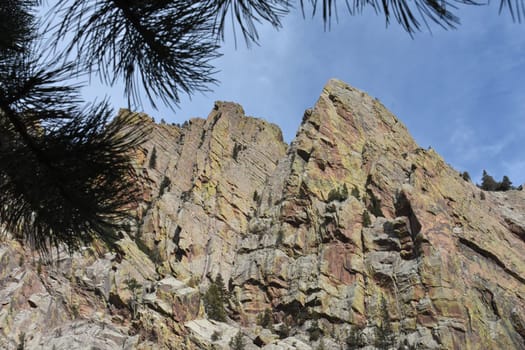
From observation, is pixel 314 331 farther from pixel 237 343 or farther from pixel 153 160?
pixel 153 160

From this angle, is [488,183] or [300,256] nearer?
[300,256]

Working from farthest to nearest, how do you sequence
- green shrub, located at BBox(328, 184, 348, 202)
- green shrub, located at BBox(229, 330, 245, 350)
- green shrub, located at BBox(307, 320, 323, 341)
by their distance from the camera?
green shrub, located at BBox(328, 184, 348, 202) < green shrub, located at BBox(307, 320, 323, 341) < green shrub, located at BBox(229, 330, 245, 350)

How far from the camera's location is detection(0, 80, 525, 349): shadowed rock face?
1754 inches

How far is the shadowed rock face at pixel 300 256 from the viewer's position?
146 ft

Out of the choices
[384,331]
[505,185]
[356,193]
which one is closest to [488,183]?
[505,185]

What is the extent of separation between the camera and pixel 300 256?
55.7m

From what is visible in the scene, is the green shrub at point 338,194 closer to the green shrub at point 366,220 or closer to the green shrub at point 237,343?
the green shrub at point 366,220

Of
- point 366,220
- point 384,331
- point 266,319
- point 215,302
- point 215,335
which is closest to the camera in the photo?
point 215,335

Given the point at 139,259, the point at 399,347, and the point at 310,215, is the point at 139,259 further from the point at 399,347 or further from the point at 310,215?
the point at 399,347

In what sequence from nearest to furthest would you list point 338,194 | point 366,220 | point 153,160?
point 366,220
point 338,194
point 153,160

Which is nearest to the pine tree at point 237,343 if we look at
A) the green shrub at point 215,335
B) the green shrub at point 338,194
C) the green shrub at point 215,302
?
the green shrub at point 215,335

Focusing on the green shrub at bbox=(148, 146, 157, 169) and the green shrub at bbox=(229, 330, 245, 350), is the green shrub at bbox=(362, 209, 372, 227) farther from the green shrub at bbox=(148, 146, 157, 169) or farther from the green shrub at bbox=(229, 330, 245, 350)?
the green shrub at bbox=(148, 146, 157, 169)

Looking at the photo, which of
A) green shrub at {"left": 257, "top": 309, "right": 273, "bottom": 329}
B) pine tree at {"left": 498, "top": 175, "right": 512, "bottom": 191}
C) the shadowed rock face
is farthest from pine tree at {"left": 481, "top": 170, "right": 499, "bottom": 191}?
green shrub at {"left": 257, "top": 309, "right": 273, "bottom": 329}

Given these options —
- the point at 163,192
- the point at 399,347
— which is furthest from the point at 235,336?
the point at 163,192
